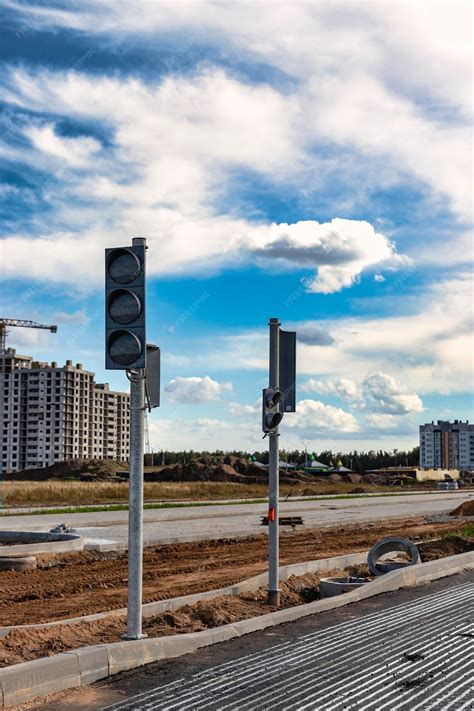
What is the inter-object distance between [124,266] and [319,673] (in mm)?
3963

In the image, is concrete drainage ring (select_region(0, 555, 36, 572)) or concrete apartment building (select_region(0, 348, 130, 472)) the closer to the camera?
concrete drainage ring (select_region(0, 555, 36, 572))

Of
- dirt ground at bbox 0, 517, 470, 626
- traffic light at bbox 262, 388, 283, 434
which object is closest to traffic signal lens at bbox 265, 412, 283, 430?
traffic light at bbox 262, 388, 283, 434

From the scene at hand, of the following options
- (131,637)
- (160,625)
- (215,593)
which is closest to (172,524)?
(215,593)

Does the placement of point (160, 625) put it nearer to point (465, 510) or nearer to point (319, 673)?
point (319, 673)

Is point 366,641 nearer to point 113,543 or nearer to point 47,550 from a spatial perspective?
point 47,550

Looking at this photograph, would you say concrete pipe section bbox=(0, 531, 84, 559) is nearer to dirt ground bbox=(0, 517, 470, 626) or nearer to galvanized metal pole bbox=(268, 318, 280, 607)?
dirt ground bbox=(0, 517, 470, 626)

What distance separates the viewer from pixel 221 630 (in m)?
8.56

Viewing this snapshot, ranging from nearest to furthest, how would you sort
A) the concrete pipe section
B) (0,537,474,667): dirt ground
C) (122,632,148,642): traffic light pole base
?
(0,537,474,667): dirt ground < (122,632,148,642): traffic light pole base < the concrete pipe section

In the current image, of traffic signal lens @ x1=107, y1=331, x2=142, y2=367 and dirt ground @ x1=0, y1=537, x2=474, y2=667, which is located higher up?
traffic signal lens @ x1=107, y1=331, x2=142, y2=367

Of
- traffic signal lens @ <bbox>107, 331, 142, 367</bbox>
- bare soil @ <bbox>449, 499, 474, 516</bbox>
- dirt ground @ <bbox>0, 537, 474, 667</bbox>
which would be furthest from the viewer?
bare soil @ <bbox>449, 499, 474, 516</bbox>

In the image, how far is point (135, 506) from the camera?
26.1 ft

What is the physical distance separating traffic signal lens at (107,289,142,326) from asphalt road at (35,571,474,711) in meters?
3.06

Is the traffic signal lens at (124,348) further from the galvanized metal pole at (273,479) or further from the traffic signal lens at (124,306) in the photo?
the galvanized metal pole at (273,479)

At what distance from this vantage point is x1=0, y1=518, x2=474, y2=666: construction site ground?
829 centimetres
